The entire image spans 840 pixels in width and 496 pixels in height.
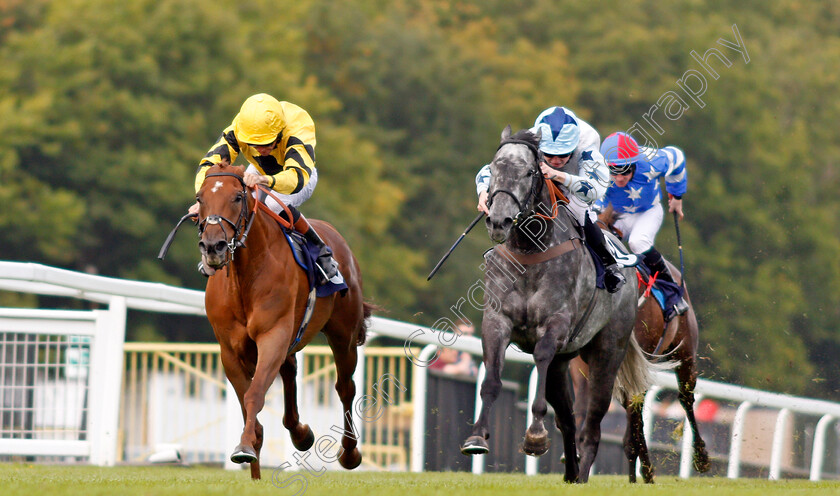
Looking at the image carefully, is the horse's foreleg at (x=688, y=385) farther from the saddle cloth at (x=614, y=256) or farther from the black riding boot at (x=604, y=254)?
the black riding boot at (x=604, y=254)

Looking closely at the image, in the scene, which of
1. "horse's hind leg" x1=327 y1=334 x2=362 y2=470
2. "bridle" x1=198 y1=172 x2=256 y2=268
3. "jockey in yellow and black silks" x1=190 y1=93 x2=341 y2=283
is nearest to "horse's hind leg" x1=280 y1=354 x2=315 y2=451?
"horse's hind leg" x1=327 y1=334 x2=362 y2=470

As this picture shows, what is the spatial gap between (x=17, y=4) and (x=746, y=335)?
15.9 metres

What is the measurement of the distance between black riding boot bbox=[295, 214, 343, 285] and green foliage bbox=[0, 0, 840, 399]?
11.4m

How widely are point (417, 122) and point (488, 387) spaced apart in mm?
28343

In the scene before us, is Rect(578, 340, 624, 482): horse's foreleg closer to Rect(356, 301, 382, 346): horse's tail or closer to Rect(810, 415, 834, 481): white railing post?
Rect(356, 301, 382, 346): horse's tail

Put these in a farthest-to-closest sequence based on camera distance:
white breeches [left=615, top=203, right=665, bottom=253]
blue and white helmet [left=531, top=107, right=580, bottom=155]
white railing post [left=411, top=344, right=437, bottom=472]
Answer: white railing post [left=411, top=344, right=437, bottom=472] → white breeches [left=615, top=203, right=665, bottom=253] → blue and white helmet [left=531, top=107, right=580, bottom=155]

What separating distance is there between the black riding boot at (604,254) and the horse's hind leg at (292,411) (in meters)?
1.95

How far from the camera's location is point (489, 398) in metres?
7.28

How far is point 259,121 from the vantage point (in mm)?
8086

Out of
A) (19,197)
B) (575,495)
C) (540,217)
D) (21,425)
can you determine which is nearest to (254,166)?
(540,217)

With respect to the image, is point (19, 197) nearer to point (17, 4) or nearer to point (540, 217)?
point (17, 4)

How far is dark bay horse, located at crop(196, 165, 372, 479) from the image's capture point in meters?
7.32

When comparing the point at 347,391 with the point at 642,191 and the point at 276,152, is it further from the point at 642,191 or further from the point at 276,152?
the point at 642,191

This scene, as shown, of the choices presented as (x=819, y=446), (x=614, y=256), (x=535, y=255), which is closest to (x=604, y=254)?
(x=614, y=256)
